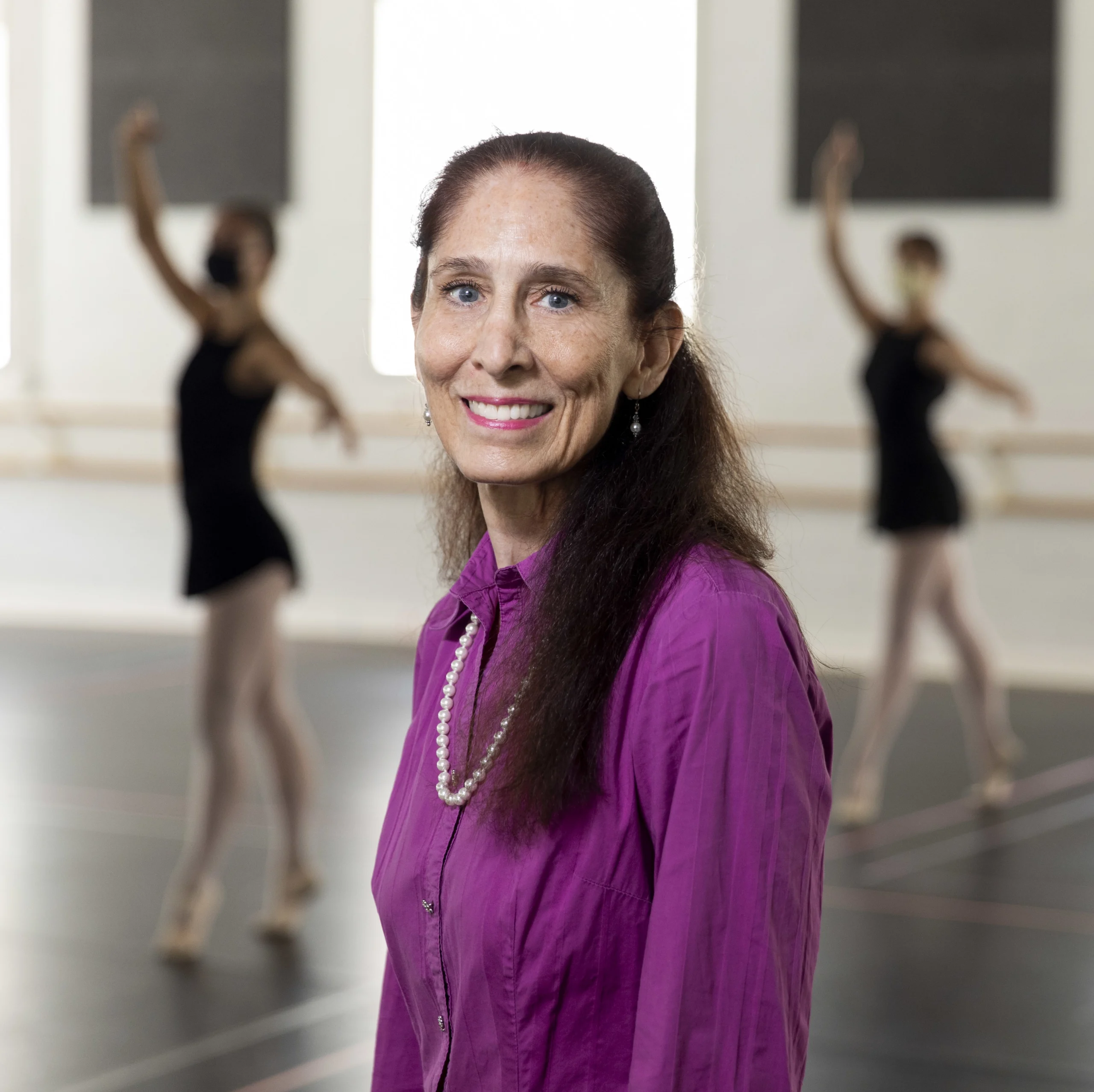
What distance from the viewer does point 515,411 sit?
1.23 metres

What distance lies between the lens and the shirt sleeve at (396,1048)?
143 centimetres

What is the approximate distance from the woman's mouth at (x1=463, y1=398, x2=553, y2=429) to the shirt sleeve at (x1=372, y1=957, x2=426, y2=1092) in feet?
Result: 1.60

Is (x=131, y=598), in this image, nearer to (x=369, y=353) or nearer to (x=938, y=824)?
(x=369, y=353)

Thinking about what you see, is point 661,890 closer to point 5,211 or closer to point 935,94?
point 935,94

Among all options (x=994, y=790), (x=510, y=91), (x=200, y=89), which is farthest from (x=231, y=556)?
(x=200, y=89)

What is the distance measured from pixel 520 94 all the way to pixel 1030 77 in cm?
260

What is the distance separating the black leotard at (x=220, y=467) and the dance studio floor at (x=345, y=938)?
2.95 feet

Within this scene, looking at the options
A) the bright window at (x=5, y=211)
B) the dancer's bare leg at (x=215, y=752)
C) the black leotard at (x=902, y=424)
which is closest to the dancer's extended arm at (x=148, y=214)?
the dancer's bare leg at (x=215, y=752)

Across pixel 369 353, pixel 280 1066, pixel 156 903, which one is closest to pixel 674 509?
pixel 280 1066

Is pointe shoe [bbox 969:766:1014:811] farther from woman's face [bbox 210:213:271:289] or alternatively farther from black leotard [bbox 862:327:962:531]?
woman's face [bbox 210:213:271:289]

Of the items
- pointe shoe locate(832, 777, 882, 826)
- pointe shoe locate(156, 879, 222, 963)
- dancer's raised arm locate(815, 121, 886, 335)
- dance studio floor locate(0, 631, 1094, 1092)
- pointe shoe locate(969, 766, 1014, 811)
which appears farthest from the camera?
dancer's raised arm locate(815, 121, 886, 335)

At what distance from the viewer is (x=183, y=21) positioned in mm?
9289

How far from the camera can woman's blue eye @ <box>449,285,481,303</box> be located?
4.03 feet

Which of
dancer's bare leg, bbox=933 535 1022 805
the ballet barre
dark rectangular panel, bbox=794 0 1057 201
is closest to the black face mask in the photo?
dancer's bare leg, bbox=933 535 1022 805
